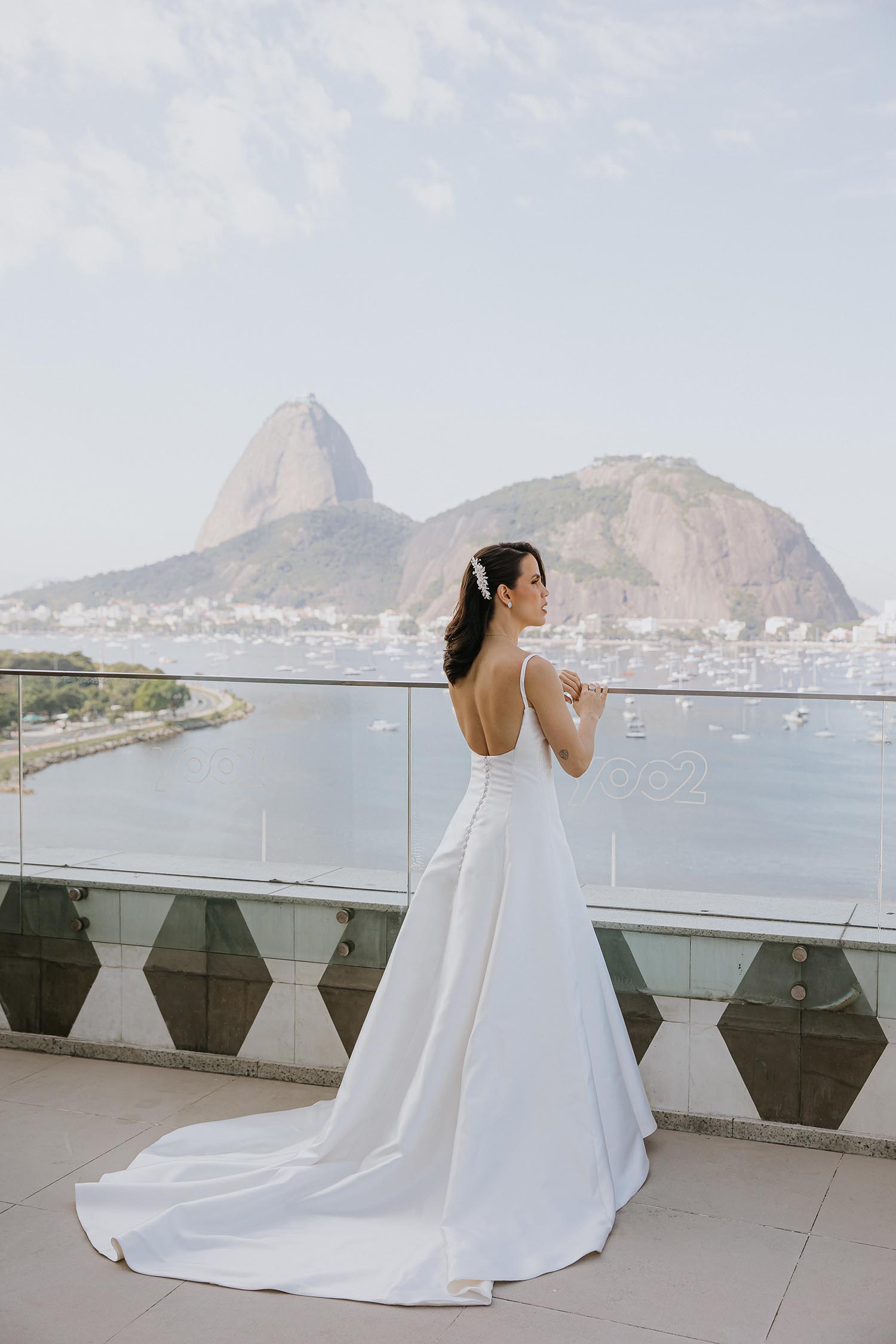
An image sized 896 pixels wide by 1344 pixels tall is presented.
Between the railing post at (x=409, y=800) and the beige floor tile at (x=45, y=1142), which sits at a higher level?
the railing post at (x=409, y=800)

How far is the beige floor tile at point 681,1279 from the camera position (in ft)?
7.29

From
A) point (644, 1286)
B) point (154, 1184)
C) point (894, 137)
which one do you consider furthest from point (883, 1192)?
point (894, 137)

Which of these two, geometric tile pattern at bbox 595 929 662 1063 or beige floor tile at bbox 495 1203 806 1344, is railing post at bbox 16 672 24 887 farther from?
beige floor tile at bbox 495 1203 806 1344

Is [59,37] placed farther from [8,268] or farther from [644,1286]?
[644,1286]

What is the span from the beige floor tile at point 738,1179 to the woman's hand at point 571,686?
1234 mm

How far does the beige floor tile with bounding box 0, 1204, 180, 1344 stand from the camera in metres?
2.20

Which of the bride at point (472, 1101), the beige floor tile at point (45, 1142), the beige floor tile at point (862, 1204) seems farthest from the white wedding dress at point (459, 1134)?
the beige floor tile at point (862, 1204)

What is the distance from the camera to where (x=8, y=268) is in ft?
156

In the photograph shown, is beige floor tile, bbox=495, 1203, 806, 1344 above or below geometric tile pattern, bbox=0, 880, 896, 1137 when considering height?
below

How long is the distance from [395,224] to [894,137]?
→ 62.9 ft

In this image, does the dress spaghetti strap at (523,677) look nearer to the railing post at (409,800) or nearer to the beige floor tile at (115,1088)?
the railing post at (409,800)

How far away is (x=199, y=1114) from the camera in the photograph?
3.28m

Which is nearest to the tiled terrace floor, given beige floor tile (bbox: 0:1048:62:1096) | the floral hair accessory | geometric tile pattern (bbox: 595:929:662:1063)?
geometric tile pattern (bbox: 595:929:662:1063)

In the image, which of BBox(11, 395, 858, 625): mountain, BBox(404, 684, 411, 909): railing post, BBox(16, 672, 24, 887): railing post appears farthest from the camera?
BBox(11, 395, 858, 625): mountain
